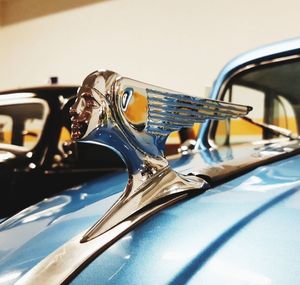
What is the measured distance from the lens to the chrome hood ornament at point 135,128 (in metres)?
0.69

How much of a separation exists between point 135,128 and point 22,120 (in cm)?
178

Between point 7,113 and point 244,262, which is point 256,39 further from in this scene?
point 244,262

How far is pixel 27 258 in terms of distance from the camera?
0.75 metres

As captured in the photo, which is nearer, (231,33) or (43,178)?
(43,178)

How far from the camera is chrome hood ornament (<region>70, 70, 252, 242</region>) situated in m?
0.69

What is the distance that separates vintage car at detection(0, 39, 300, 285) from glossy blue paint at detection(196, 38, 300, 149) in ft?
2.13

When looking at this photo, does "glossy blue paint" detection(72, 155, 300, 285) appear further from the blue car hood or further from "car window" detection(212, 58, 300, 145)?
"car window" detection(212, 58, 300, 145)

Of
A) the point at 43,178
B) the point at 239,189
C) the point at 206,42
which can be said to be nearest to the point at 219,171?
the point at 239,189

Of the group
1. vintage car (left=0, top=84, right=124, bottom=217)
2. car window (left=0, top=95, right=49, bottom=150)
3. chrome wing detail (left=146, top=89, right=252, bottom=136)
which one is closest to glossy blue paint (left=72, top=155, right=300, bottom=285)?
chrome wing detail (left=146, top=89, right=252, bottom=136)

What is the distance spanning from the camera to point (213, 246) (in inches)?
25.5

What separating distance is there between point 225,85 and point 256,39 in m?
2.39

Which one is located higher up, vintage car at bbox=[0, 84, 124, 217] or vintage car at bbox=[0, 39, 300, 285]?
vintage car at bbox=[0, 39, 300, 285]

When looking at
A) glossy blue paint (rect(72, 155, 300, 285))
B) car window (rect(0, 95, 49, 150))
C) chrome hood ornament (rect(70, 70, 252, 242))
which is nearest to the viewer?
glossy blue paint (rect(72, 155, 300, 285))

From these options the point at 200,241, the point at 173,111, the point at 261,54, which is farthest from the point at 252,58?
the point at 200,241
